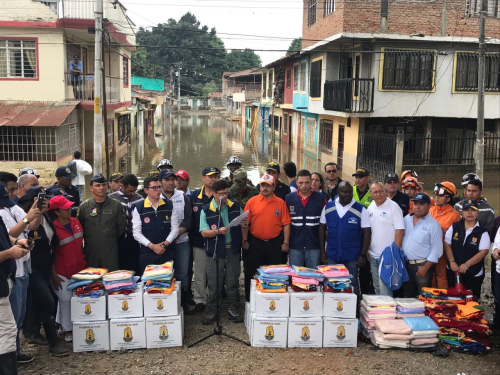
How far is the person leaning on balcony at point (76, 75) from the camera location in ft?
65.1

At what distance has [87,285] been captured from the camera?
548 centimetres

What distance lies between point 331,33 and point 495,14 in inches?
260

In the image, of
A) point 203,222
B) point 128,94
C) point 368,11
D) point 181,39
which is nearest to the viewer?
point 203,222

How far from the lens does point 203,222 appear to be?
6.12 meters

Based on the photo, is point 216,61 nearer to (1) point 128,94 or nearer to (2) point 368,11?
(1) point 128,94

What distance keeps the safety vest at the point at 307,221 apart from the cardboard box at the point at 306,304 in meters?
0.92

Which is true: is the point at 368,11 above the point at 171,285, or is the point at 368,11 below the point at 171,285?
above

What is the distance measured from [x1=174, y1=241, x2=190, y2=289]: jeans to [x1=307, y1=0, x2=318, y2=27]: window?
20181 millimetres

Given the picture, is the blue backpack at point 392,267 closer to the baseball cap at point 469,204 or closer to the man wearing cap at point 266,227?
the baseball cap at point 469,204

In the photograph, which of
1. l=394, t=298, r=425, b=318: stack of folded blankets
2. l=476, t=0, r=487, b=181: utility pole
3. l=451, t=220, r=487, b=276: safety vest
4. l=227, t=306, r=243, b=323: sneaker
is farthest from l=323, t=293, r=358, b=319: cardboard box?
l=476, t=0, r=487, b=181: utility pole

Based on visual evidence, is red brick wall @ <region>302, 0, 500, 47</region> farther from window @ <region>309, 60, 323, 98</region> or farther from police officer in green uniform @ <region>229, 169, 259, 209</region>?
police officer in green uniform @ <region>229, 169, 259, 209</region>

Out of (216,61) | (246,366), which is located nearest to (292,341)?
(246,366)

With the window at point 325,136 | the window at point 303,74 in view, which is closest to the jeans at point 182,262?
the window at point 325,136

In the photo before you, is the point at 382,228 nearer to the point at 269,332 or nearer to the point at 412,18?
the point at 269,332
